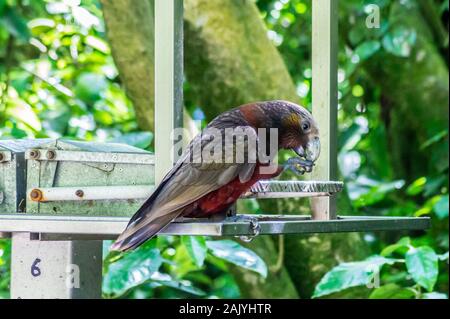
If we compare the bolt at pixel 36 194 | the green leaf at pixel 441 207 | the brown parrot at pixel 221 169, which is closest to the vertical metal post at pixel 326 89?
the brown parrot at pixel 221 169

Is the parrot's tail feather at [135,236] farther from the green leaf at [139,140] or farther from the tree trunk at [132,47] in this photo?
the tree trunk at [132,47]

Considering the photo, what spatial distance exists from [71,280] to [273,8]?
3.54 m

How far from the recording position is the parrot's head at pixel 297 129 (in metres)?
3.07

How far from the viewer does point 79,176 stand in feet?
9.96

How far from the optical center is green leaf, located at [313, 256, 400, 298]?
12.5 ft

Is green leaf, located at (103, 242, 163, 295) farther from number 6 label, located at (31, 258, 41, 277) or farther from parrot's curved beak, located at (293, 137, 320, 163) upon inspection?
parrot's curved beak, located at (293, 137, 320, 163)

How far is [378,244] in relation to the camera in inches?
222

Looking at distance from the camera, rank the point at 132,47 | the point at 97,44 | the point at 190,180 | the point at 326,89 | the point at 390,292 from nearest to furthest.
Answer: the point at 190,180 < the point at 326,89 < the point at 390,292 < the point at 132,47 < the point at 97,44

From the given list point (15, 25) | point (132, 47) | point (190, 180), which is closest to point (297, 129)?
point (190, 180)

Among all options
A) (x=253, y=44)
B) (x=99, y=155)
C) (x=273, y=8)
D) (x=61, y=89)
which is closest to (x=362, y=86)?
(x=273, y=8)

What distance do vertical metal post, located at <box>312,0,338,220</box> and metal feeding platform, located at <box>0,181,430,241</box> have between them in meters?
0.22

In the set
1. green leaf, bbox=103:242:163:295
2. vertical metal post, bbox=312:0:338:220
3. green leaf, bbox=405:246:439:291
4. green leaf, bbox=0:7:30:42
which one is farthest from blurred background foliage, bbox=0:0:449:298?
vertical metal post, bbox=312:0:338:220

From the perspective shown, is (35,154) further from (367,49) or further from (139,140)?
(367,49)

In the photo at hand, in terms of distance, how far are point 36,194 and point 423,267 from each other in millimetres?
1670
